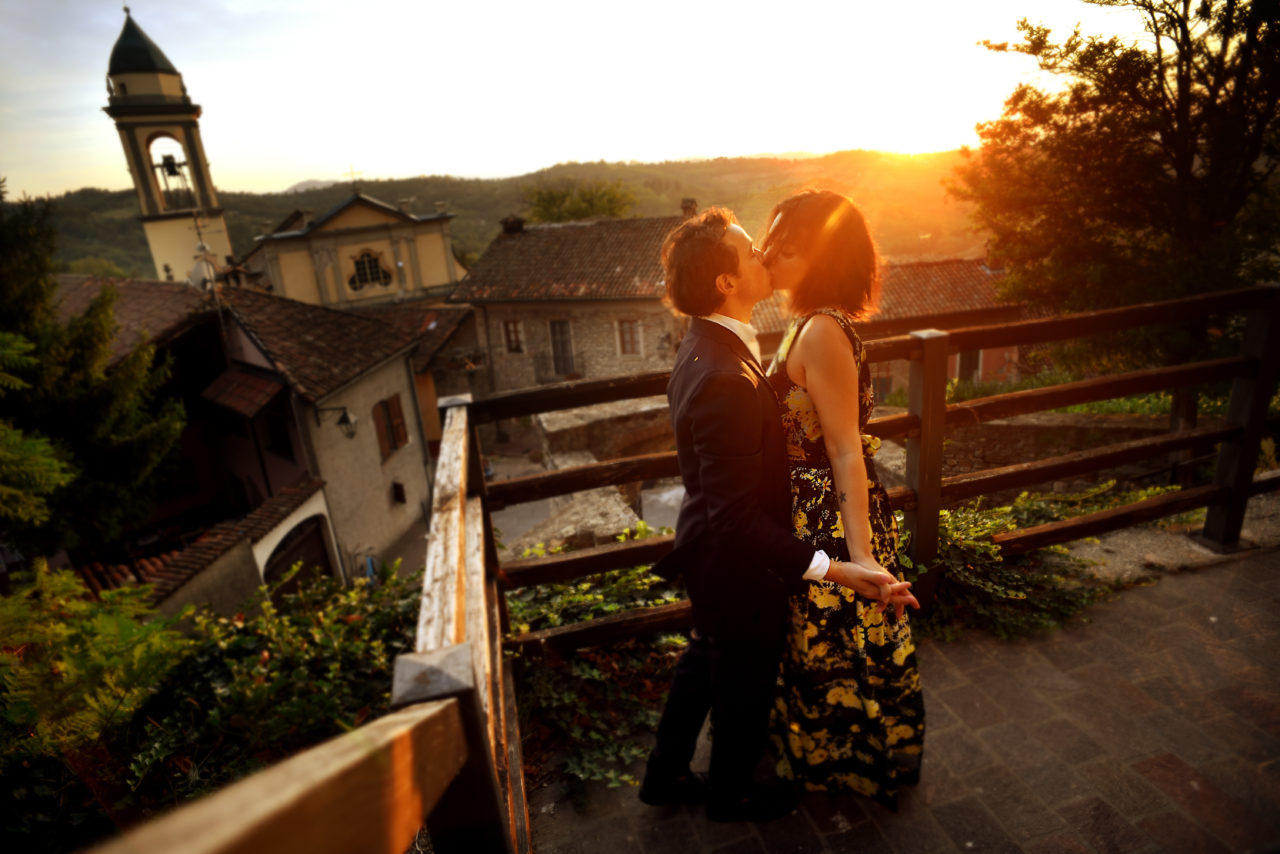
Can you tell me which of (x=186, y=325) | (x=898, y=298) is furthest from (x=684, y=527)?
(x=898, y=298)

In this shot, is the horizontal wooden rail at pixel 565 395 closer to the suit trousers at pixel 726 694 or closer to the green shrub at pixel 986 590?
the suit trousers at pixel 726 694

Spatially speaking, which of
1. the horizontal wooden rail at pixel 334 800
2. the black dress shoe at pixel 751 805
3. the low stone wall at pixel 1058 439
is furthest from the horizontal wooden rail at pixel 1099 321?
the low stone wall at pixel 1058 439

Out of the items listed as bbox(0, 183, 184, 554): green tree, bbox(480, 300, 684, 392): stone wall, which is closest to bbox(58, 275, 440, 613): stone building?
bbox(0, 183, 184, 554): green tree

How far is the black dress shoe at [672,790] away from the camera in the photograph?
2361mm

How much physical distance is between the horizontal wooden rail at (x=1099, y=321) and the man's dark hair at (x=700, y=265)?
52.7 inches

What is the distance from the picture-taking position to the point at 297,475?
1441 cm

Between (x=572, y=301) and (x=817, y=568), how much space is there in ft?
79.2

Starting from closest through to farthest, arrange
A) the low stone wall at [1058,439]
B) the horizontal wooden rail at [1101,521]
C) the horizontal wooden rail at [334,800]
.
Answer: the horizontal wooden rail at [334,800]
the horizontal wooden rail at [1101,521]
the low stone wall at [1058,439]

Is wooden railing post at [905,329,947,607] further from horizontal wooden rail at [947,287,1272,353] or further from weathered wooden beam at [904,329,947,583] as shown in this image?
horizontal wooden rail at [947,287,1272,353]

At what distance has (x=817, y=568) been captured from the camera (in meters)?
1.85

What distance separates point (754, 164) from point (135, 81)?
101ft

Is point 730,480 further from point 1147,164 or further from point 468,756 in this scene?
point 1147,164

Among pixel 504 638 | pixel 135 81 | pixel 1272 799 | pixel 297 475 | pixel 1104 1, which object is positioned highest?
pixel 135 81

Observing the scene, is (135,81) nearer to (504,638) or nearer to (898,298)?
(898,298)
